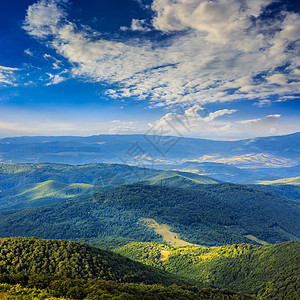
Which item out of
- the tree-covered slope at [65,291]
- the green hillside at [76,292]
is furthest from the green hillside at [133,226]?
the tree-covered slope at [65,291]

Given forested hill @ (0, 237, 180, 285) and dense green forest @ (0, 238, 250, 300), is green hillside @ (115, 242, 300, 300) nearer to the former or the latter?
dense green forest @ (0, 238, 250, 300)

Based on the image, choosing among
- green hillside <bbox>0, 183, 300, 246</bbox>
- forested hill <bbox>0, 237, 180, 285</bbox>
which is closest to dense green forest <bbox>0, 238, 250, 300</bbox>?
forested hill <bbox>0, 237, 180, 285</bbox>

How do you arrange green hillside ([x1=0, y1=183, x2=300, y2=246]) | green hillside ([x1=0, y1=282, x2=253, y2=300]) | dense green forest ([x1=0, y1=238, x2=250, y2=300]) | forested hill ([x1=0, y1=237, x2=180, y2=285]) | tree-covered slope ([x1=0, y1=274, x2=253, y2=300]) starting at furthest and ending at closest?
green hillside ([x1=0, y1=183, x2=300, y2=246]) → forested hill ([x1=0, y1=237, x2=180, y2=285]) → dense green forest ([x1=0, y1=238, x2=250, y2=300]) → tree-covered slope ([x1=0, y1=274, x2=253, y2=300]) → green hillside ([x1=0, y1=282, x2=253, y2=300])

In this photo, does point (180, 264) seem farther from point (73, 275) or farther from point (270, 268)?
point (73, 275)

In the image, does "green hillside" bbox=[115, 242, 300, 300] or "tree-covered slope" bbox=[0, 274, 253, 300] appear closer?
"tree-covered slope" bbox=[0, 274, 253, 300]

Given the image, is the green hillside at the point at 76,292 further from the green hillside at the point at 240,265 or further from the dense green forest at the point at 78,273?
the green hillside at the point at 240,265
